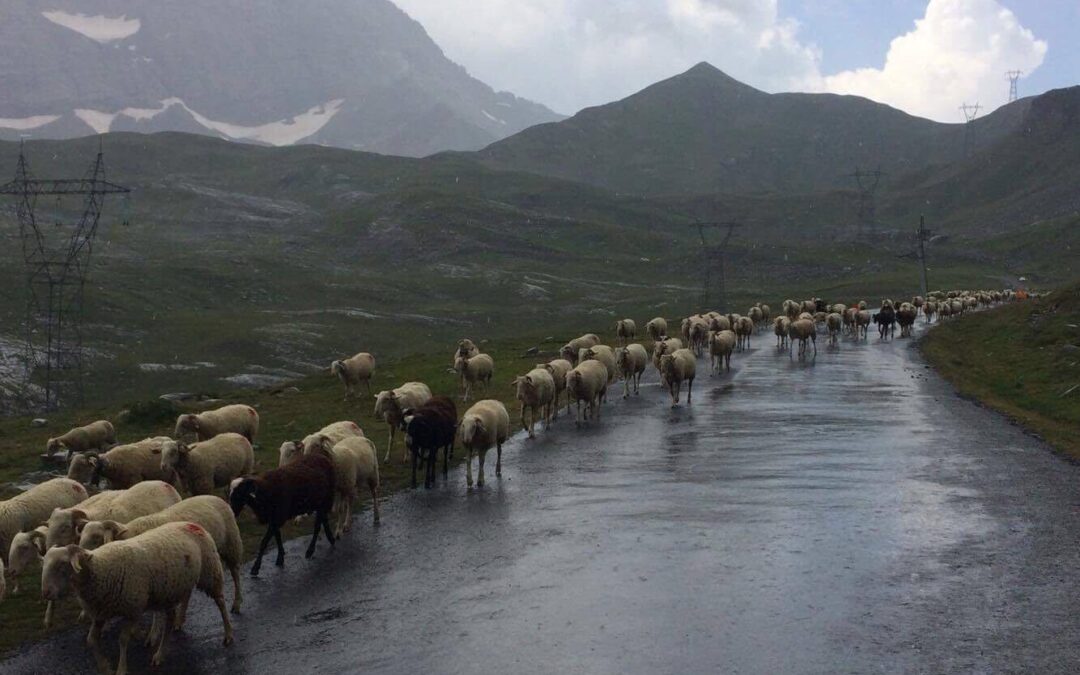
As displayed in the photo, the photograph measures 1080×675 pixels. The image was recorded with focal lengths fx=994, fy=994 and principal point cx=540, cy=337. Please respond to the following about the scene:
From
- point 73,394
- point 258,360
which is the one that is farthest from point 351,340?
point 73,394

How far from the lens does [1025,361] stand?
46.6m

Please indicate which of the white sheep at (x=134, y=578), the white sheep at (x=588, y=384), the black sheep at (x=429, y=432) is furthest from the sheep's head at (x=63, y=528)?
the white sheep at (x=588, y=384)

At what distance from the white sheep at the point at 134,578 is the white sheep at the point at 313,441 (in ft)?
19.1

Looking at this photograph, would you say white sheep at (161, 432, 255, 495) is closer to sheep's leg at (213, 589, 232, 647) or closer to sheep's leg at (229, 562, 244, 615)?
sheep's leg at (229, 562, 244, 615)

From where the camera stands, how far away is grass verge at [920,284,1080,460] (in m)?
33.2

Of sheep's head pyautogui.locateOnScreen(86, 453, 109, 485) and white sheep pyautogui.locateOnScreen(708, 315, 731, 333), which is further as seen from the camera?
white sheep pyautogui.locateOnScreen(708, 315, 731, 333)

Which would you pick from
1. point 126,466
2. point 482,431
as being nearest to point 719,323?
point 482,431

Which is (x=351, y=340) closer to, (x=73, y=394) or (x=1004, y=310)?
(x=73, y=394)

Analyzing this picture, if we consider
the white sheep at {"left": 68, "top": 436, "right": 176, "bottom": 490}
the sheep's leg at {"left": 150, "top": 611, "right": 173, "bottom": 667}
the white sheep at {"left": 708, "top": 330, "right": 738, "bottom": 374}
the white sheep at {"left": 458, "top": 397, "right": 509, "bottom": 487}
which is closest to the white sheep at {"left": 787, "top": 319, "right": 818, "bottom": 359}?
the white sheep at {"left": 708, "top": 330, "right": 738, "bottom": 374}

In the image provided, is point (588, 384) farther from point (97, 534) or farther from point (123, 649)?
point (123, 649)

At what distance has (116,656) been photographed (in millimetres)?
14391

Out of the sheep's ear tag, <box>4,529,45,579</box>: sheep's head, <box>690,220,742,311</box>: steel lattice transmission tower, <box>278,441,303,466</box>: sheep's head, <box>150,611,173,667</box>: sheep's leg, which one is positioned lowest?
<box>150,611,173,667</box>: sheep's leg

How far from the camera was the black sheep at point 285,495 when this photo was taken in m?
18.1

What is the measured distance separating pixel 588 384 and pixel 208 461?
1529 centimetres
